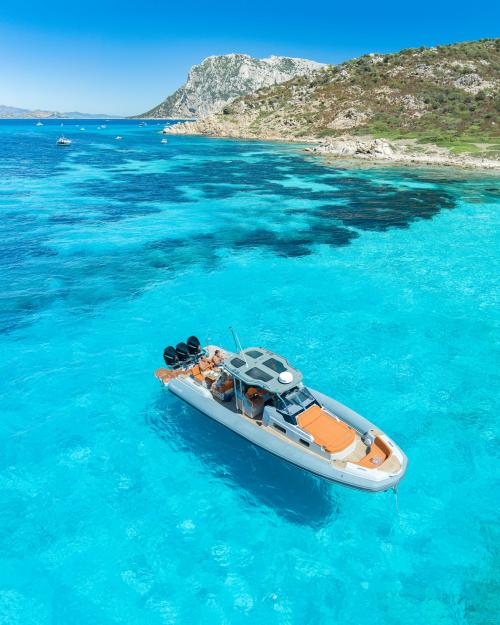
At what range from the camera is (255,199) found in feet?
218

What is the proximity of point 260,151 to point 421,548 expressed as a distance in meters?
121

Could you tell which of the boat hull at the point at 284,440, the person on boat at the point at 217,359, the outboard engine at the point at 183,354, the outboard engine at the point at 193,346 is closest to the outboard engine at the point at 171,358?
the outboard engine at the point at 183,354

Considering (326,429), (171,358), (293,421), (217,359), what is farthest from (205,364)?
(326,429)

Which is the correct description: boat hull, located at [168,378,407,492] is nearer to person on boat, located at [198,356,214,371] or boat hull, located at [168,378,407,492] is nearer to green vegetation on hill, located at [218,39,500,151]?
person on boat, located at [198,356,214,371]

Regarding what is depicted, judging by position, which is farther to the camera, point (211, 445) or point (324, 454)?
point (211, 445)

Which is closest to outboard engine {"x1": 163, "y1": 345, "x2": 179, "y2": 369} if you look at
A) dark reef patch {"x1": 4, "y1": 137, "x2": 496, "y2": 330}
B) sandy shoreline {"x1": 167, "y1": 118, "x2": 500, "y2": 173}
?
dark reef patch {"x1": 4, "y1": 137, "x2": 496, "y2": 330}

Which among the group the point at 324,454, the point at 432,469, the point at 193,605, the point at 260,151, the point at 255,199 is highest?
the point at 260,151

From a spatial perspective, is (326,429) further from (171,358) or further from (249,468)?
(171,358)

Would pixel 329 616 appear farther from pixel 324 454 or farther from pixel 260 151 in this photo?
pixel 260 151

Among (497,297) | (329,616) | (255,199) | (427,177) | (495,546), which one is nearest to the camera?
(329,616)

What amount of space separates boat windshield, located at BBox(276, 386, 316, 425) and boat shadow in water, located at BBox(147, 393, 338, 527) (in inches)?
71.8

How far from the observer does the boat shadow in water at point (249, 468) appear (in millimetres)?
16469

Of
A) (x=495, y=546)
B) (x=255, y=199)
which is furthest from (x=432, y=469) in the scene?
(x=255, y=199)

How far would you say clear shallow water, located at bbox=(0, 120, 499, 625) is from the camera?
13.9 metres
